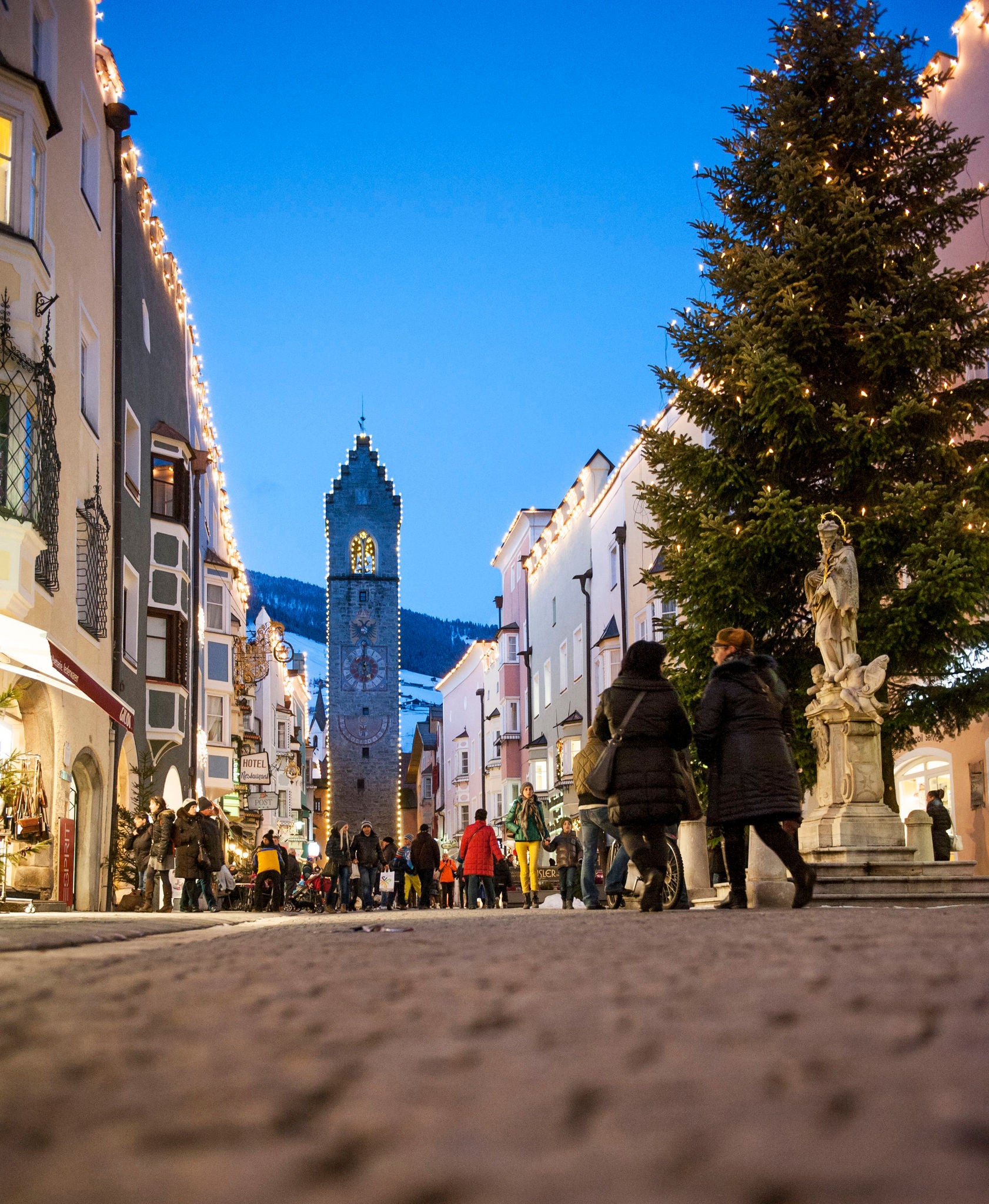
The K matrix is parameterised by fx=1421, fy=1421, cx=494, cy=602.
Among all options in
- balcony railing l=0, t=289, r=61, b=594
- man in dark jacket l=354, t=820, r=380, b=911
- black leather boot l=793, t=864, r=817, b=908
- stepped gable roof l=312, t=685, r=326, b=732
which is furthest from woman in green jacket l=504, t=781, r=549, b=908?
stepped gable roof l=312, t=685, r=326, b=732

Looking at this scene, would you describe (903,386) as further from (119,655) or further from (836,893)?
(119,655)

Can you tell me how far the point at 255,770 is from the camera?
143 ft

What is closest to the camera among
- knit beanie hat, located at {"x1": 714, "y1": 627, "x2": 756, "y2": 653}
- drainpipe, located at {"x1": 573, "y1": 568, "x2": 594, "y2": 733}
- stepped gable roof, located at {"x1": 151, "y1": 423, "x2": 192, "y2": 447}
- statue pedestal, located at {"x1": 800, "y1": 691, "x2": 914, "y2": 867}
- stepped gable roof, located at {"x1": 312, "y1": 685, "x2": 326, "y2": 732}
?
knit beanie hat, located at {"x1": 714, "y1": 627, "x2": 756, "y2": 653}

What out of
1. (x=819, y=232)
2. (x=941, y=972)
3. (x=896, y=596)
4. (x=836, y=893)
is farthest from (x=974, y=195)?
(x=941, y=972)

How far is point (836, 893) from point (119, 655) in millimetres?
13999

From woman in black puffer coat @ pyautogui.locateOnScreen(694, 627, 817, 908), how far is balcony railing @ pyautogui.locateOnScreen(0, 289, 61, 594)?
9.24 m

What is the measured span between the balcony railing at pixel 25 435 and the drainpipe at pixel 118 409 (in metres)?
6.35

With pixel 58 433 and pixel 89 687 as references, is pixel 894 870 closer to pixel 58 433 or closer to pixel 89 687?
pixel 89 687

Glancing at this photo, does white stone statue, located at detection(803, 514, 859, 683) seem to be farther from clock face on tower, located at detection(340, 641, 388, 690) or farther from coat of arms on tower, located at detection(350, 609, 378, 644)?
coat of arms on tower, located at detection(350, 609, 378, 644)

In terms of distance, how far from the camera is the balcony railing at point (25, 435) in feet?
51.8

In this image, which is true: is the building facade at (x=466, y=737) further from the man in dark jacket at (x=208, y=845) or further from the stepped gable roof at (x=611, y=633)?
the man in dark jacket at (x=208, y=845)

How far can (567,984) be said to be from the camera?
8.91 feet

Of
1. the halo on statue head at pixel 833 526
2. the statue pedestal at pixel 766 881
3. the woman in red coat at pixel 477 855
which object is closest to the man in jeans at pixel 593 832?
the statue pedestal at pixel 766 881

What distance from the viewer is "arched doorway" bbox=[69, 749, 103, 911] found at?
2098 centimetres
